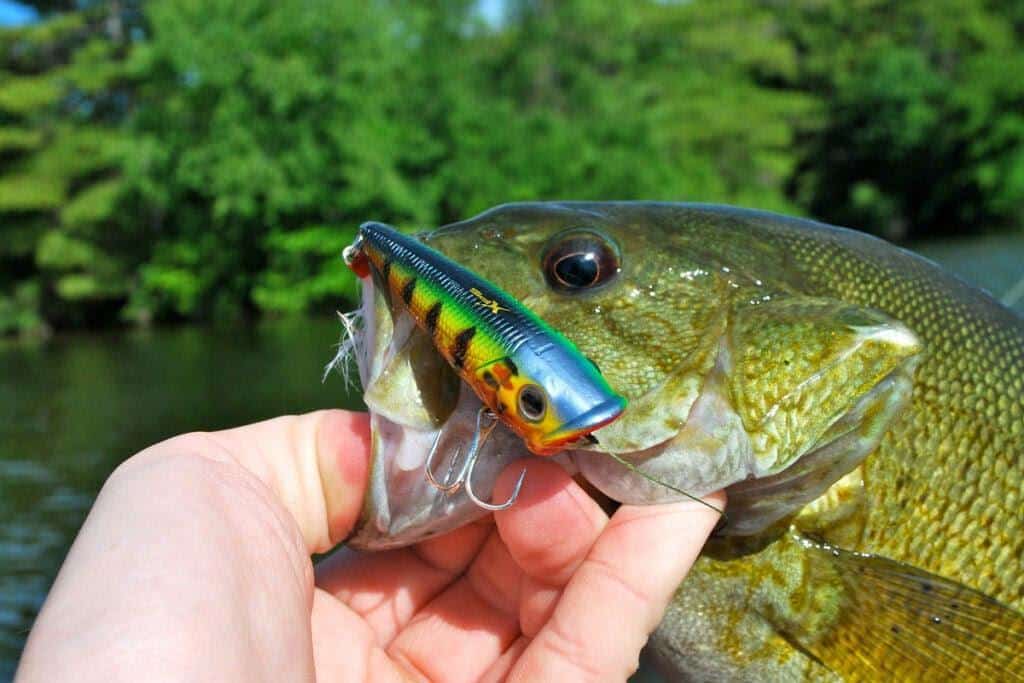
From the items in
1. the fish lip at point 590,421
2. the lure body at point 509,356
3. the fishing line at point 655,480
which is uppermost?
the lure body at point 509,356

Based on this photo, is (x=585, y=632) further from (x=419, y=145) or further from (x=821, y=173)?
(x=821, y=173)

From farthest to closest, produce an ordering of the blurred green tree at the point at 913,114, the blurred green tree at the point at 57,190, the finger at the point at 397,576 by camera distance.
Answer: the blurred green tree at the point at 913,114 < the blurred green tree at the point at 57,190 < the finger at the point at 397,576

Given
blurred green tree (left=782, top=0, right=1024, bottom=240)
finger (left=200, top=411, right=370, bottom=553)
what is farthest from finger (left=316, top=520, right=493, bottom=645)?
blurred green tree (left=782, top=0, right=1024, bottom=240)

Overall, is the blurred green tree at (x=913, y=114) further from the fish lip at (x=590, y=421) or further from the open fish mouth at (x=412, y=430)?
the fish lip at (x=590, y=421)

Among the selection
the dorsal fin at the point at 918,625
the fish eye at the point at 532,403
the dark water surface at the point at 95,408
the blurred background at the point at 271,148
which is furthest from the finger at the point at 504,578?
the blurred background at the point at 271,148

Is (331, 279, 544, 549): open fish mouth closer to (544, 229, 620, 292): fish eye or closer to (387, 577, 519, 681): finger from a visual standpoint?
(544, 229, 620, 292): fish eye

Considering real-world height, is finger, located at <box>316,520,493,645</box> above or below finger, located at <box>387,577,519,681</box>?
above

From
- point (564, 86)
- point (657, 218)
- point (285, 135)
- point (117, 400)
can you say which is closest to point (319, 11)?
point (285, 135)

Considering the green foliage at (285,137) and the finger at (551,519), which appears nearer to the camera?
the finger at (551,519)
